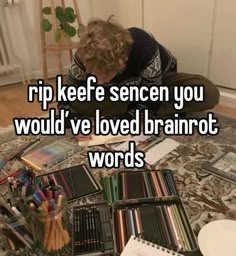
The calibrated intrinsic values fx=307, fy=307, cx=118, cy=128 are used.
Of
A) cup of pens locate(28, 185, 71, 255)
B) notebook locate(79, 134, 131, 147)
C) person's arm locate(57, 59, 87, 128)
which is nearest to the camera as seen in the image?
cup of pens locate(28, 185, 71, 255)

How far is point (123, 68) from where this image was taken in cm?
131

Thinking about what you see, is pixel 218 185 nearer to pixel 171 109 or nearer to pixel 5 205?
pixel 5 205

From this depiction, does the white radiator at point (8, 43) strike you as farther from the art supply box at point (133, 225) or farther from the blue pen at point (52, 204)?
the blue pen at point (52, 204)

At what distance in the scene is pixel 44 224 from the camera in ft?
2.13

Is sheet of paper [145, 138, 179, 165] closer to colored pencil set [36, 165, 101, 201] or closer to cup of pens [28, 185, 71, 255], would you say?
colored pencil set [36, 165, 101, 201]

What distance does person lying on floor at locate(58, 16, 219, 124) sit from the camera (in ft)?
3.97

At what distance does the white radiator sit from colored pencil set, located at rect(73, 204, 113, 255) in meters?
2.09

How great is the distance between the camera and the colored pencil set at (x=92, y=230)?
2.33 ft

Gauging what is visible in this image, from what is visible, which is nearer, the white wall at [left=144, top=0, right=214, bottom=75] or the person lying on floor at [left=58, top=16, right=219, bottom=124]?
the person lying on floor at [left=58, top=16, right=219, bottom=124]

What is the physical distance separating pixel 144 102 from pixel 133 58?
0.24 meters

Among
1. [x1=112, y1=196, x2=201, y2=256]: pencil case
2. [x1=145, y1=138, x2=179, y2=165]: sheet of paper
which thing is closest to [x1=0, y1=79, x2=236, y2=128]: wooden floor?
[x1=145, y1=138, x2=179, y2=165]: sheet of paper

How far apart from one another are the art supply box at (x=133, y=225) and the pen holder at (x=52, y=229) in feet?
0.14

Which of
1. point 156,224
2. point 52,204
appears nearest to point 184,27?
point 156,224

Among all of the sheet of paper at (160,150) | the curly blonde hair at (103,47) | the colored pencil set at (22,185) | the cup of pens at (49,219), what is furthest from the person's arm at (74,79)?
the cup of pens at (49,219)
